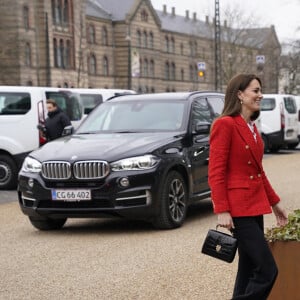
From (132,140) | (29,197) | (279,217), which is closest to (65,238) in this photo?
(29,197)

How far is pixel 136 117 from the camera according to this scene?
10.1 metres

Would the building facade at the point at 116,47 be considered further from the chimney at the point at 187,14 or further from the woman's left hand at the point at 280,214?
the woman's left hand at the point at 280,214

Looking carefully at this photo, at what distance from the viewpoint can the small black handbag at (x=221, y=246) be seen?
443 centimetres

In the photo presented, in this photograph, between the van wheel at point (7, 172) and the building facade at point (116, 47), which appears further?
the building facade at point (116, 47)

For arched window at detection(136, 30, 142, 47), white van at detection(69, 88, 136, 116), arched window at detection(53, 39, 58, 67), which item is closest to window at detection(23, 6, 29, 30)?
arched window at detection(53, 39, 58, 67)

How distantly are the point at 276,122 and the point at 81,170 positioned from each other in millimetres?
16667

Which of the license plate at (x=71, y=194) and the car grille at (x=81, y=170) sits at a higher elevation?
the car grille at (x=81, y=170)

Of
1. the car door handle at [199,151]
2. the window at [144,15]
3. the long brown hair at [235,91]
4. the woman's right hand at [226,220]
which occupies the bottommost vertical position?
the car door handle at [199,151]

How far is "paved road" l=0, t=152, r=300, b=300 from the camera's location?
5977mm

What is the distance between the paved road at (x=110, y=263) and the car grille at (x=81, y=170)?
76cm

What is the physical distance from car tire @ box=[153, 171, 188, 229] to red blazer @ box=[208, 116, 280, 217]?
14.2ft

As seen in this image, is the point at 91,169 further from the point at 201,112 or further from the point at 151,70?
the point at 151,70

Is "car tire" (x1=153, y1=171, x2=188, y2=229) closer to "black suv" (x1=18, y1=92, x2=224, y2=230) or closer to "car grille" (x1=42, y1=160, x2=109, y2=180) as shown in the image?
"black suv" (x1=18, y1=92, x2=224, y2=230)

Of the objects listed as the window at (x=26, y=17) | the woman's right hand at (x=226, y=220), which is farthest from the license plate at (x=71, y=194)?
the window at (x=26, y=17)
